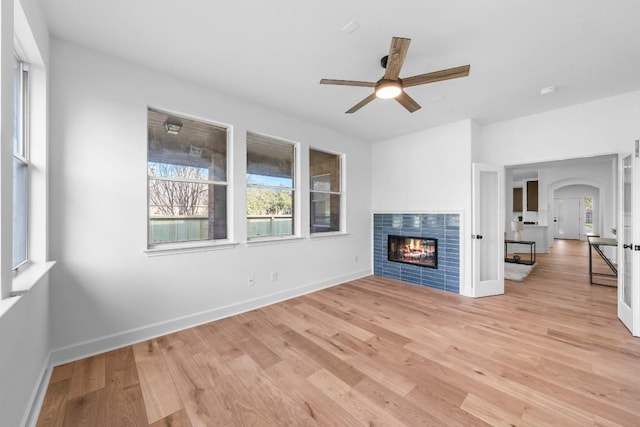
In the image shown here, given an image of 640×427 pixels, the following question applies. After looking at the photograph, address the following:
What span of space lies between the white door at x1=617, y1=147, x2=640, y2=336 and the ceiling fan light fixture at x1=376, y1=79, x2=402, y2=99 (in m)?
2.68

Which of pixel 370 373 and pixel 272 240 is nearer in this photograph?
pixel 370 373

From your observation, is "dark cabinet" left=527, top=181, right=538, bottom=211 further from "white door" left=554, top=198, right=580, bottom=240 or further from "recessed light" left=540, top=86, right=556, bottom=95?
"recessed light" left=540, top=86, right=556, bottom=95

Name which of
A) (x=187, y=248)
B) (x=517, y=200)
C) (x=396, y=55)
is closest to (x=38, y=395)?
(x=187, y=248)

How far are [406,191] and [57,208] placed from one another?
472 cm

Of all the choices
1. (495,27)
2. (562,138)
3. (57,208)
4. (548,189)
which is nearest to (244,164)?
(57,208)

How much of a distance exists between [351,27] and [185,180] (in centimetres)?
229

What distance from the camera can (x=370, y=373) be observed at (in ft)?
6.79

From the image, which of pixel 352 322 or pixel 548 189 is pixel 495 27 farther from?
pixel 548 189

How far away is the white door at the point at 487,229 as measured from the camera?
13.0ft

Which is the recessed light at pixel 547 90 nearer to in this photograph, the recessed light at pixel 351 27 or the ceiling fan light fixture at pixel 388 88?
the ceiling fan light fixture at pixel 388 88

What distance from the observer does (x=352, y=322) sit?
9.92 feet

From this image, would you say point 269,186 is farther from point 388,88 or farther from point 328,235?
point 388,88

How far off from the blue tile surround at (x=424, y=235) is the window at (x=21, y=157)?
4.76 meters

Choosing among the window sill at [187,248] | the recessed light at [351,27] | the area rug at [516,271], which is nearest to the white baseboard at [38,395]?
the window sill at [187,248]
